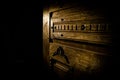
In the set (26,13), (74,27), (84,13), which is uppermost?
(26,13)

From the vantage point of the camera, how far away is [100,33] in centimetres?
209

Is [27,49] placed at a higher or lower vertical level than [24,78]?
higher

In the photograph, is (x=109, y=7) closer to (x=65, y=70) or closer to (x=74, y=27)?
(x=74, y=27)

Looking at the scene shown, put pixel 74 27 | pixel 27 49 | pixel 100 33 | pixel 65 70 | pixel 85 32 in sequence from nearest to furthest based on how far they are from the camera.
→ pixel 100 33 → pixel 85 32 → pixel 74 27 → pixel 65 70 → pixel 27 49

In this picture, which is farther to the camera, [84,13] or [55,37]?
[55,37]

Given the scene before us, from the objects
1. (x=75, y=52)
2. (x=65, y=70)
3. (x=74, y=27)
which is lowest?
(x=65, y=70)

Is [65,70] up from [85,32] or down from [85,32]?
down

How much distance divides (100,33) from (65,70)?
52.1 inches

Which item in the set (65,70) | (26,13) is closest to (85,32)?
(65,70)

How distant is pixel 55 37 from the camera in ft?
11.2

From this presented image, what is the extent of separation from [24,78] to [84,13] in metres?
3.74

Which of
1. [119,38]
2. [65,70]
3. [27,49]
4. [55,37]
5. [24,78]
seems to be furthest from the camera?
[27,49]

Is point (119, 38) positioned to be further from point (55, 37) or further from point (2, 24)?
point (2, 24)

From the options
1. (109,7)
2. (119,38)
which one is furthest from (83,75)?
(109,7)
